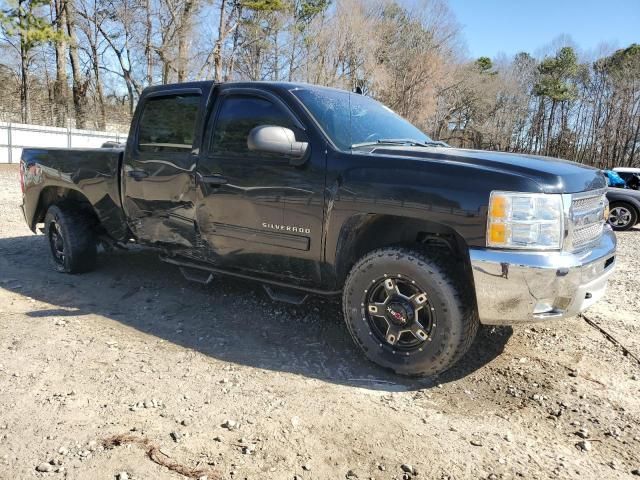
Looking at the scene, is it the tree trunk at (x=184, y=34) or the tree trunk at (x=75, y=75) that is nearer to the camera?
the tree trunk at (x=75, y=75)

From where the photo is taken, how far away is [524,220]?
9.67 feet

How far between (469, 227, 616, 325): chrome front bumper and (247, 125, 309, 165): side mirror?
4.45ft

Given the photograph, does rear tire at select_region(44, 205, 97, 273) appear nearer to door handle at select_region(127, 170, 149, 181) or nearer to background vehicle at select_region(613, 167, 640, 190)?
door handle at select_region(127, 170, 149, 181)

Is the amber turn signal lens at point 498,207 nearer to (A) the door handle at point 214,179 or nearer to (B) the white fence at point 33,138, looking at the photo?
(A) the door handle at point 214,179

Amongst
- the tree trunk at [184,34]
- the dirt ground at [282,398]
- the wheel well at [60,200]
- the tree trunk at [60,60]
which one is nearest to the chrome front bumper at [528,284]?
the dirt ground at [282,398]

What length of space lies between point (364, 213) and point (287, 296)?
101cm

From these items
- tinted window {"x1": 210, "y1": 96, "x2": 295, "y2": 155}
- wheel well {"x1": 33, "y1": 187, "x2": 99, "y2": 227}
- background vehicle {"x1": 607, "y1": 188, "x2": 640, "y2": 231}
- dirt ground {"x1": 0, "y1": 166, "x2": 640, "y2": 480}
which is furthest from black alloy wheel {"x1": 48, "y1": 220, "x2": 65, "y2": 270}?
background vehicle {"x1": 607, "y1": 188, "x2": 640, "y2": 231}

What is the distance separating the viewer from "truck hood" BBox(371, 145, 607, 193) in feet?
9.86

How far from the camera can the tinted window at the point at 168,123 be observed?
14.5ft

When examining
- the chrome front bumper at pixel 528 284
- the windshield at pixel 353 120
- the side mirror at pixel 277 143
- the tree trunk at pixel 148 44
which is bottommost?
the chrome front bumper at pixel 528 284

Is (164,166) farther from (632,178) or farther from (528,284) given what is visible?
(632,178)

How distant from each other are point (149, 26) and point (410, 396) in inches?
1409

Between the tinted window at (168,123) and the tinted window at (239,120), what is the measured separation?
11.2 inches

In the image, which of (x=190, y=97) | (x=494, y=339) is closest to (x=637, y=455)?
(x=494, y=339)
